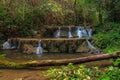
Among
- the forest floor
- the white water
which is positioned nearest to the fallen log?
the forest floor

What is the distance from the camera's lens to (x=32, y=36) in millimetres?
16297

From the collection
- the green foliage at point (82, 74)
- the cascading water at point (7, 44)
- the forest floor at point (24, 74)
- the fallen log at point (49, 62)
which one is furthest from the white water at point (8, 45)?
the green foliage at point (82, 74)

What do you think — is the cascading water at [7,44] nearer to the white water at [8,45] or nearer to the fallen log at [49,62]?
the white water at [8,45]

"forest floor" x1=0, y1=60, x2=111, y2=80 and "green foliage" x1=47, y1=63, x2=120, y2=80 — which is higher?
"green foliage" x1=47, y1=63, x2=120, y2=80

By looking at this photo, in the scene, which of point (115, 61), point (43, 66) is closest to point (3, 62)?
point (43, 66)

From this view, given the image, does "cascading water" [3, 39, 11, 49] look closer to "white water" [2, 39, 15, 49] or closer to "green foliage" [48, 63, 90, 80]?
"white water" [2, 39, 15, 49]

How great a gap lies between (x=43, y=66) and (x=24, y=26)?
8.41 meters

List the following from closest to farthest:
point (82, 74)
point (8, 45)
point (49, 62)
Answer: point (82, 74) < point (49, 62) < point (8, 45)

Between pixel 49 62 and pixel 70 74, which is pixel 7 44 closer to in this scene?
pixel 49 62

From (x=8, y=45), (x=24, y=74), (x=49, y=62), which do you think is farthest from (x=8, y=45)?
(x=24, y=74)

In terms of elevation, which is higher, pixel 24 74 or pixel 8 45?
pixel 8 45

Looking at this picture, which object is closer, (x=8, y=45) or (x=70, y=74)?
(x=70, y=74)

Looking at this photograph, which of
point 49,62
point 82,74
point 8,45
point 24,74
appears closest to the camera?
point 82,74

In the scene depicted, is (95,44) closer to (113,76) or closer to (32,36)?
(32,36)
